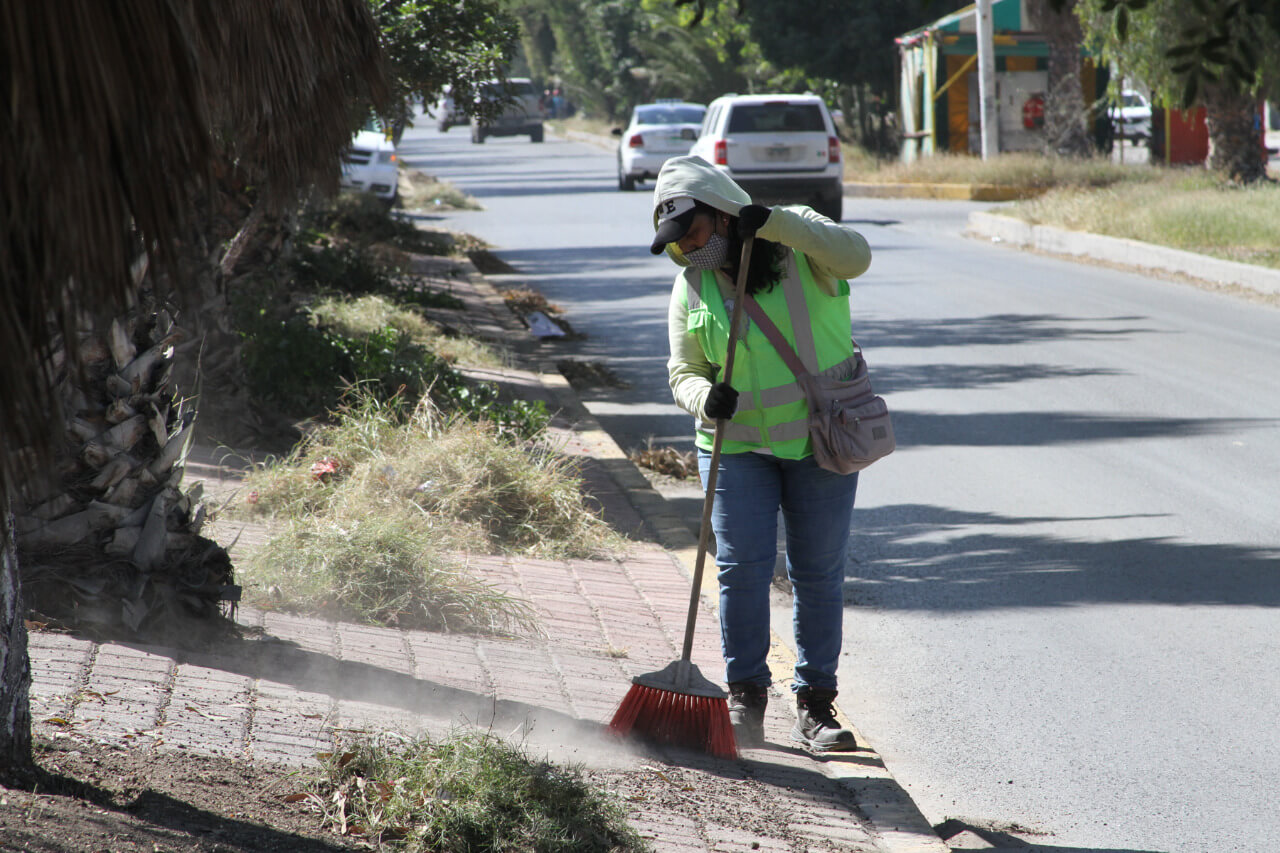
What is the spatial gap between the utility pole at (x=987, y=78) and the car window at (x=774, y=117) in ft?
19.9

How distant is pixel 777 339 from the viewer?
4113 millimetres

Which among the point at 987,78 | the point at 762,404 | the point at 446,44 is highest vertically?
the point at 987,78

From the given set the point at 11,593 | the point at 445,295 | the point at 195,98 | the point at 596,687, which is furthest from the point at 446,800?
the point at 445,295

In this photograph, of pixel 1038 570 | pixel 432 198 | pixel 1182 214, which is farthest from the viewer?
pixel 432 198

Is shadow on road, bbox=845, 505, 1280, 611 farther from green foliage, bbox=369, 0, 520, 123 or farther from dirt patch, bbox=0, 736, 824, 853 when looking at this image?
green foliage, bbox=369, 0, 520, 123

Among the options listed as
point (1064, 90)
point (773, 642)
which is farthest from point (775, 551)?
point (1064, 90)

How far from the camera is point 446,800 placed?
319 centimetres

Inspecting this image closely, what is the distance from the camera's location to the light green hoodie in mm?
3977

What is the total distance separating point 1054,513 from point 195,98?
6018 mm

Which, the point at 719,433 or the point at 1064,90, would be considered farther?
the point at 1064,90

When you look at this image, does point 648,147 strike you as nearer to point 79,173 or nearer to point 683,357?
point 683,357

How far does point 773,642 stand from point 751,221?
216 centimetres

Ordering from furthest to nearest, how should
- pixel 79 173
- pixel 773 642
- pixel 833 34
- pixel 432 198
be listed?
pixel 833 34, pixel 432 198, pixel 773 642, pixel 79 173

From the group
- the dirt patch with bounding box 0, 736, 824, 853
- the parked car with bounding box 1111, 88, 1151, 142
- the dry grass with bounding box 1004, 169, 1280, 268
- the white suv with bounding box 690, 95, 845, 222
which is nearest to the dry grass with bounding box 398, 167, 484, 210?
the white suv with bounding box 690, 95, 845, 222
